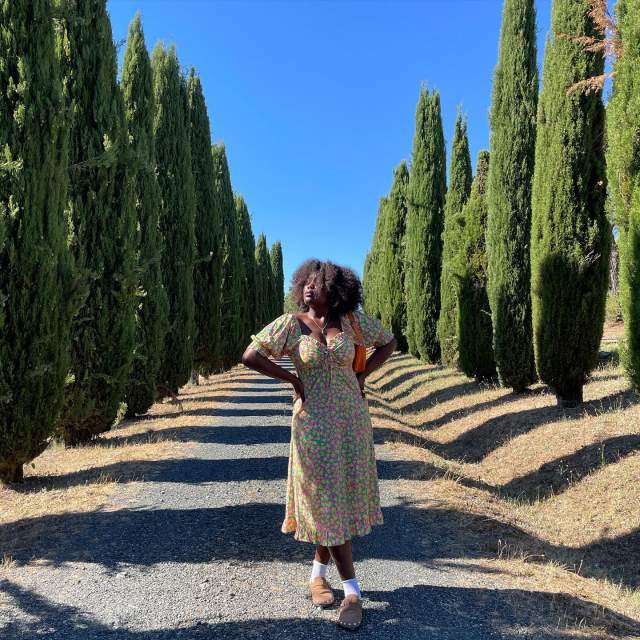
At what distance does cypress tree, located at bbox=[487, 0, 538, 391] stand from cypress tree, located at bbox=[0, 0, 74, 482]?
9.15 meters

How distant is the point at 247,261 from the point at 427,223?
13.3 metres

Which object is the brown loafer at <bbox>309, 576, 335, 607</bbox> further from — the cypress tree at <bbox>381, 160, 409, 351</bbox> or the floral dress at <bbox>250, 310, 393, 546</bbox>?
the cypress tree at <bbox>381, 160, 409, 351</bbox>

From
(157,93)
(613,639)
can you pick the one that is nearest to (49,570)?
(613,639)

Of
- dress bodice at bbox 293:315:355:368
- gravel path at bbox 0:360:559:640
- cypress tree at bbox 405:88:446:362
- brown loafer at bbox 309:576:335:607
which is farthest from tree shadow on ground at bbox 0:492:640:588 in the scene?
cypress tree at bbox 405:88:446:362

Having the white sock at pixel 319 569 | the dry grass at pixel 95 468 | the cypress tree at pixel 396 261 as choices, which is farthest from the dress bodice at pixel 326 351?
the cypress tree at pixel 396 261

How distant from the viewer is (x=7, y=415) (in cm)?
571

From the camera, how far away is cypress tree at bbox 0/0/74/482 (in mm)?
5680

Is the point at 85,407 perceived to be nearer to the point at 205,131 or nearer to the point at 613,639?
the point at 613,639

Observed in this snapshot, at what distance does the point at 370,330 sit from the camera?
132 inches

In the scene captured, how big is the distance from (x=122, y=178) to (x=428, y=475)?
682 centimetres

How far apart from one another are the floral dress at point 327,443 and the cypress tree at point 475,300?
1177 cm

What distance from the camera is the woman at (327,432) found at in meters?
3.04

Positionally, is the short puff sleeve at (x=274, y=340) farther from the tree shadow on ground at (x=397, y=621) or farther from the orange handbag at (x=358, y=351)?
the tree shadow on ground at (x=397, y=621)

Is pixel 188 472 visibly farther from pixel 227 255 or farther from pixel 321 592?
pixel 227 255
